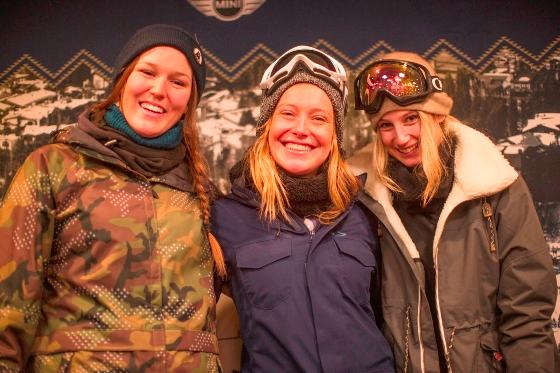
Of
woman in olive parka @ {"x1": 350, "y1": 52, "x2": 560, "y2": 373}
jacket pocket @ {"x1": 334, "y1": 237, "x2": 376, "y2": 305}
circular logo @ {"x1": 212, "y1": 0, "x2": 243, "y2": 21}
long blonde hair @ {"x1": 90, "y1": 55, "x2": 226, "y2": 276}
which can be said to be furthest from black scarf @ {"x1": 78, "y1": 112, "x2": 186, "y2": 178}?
circular logo @ {"x1": 212, "y1": 0, "x2": 243, "y2": 21}

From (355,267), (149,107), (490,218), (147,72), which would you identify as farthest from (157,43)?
(490,218)

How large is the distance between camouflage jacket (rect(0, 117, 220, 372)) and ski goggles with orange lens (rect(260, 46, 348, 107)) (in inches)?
32.3

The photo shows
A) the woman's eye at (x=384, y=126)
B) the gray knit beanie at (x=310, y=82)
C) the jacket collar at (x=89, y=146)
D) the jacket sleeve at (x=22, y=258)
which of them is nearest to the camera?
the jacket sleeve at (x=22, y=258)

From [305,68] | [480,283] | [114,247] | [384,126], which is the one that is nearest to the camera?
[114,247]

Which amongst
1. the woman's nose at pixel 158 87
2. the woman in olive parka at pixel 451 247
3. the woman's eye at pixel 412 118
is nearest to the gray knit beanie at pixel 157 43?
the woman's nose at pixel 158 87

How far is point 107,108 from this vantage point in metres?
2.14

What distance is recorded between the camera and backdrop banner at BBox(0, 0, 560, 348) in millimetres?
3170

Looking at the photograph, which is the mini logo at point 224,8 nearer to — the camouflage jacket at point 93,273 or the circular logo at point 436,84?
the circular logo at point 436,84

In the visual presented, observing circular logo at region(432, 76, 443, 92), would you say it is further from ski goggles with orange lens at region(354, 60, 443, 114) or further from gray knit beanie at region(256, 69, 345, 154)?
gray knit beanie at region(256, 69, 345, 154)

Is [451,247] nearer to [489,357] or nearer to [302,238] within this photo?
[489,357]

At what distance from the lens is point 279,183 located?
2.34 metres

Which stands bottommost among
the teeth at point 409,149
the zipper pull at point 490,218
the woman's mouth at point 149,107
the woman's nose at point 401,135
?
the zipper pull at point 490,218

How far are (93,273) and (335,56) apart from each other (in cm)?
201

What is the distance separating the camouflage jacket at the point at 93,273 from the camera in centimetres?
174
